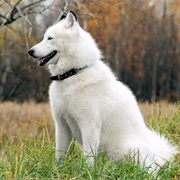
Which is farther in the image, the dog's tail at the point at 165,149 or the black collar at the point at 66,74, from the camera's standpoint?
the dog's tail at the point at 165,149

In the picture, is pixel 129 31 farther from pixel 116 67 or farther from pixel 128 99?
pixel 128 99

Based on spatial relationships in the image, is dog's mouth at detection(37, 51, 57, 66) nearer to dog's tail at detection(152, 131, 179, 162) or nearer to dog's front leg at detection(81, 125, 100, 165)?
dog's front leg at detection(81, 125, 100, 165)

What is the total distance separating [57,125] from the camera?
4.60 meters

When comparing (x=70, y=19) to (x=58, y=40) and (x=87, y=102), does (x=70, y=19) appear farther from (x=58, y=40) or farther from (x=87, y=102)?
(x=87, y=102)

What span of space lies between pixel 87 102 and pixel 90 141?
0.38m

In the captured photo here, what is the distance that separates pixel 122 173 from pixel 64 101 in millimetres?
901

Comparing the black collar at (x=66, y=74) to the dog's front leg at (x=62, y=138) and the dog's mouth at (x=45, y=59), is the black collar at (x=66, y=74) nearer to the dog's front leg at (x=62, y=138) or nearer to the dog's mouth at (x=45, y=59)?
the dog's mouth at (x=45, y=59)

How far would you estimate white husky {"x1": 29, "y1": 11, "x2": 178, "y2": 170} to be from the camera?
172 inches

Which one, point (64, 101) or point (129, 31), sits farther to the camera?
point (129, 31)

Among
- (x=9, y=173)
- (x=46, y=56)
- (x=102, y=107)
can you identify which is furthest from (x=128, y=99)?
(x=9, y=173)

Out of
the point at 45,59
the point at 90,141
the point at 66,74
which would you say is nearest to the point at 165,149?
the point at 90,141

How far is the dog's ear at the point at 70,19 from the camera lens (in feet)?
15.1

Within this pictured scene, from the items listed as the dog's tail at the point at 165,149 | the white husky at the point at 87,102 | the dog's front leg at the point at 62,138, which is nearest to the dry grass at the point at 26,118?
the dog's tail at the point at 165,149

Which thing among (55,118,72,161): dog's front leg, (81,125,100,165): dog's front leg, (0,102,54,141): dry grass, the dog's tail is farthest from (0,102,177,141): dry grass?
(81,125,100,165): dog's front leg
